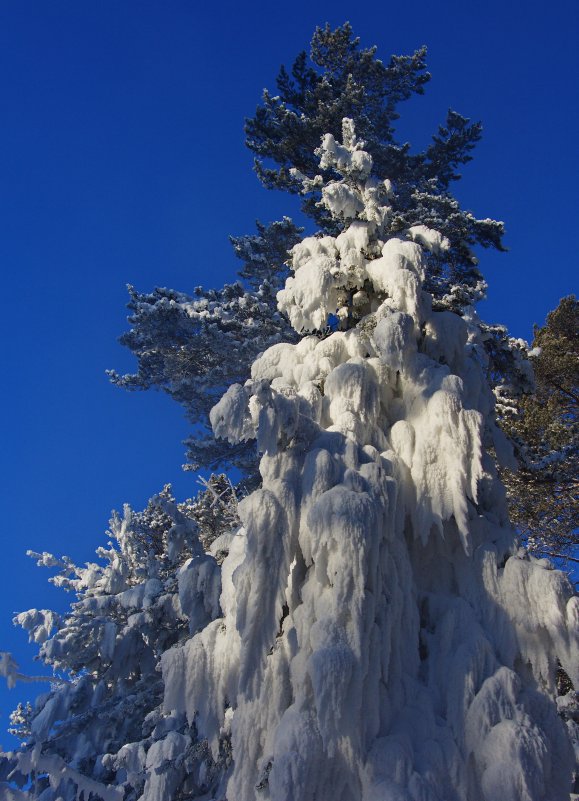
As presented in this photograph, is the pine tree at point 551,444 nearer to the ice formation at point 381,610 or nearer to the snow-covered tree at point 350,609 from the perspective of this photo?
the snow-covered tree at point 350,609

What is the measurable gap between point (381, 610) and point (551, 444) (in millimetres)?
8194

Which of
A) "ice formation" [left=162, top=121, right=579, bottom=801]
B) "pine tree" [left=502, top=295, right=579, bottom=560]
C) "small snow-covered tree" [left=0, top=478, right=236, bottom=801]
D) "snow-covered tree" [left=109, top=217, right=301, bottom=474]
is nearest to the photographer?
"ice formation" [left=162, top=121, right=579, bottom=801]

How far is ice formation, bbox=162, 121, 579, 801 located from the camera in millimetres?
4449

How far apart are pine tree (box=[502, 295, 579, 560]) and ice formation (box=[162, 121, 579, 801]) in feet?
18.0

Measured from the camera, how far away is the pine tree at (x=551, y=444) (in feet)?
38.5

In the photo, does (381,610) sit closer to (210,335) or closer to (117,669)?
(117,669)

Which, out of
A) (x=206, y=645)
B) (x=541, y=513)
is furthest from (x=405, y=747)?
(x=541, y=513)

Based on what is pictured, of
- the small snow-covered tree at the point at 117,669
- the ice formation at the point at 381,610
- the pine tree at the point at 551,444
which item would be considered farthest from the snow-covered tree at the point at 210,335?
the ice formation at the point at 381,610

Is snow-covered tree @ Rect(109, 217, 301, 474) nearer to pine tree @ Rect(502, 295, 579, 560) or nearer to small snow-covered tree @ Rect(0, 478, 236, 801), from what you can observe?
small snow-covered tree @ Rect(0, 478, 236, 801)

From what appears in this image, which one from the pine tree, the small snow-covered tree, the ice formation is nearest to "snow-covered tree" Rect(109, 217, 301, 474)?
the small snow-covered tree

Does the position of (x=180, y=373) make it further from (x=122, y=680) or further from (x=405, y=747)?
(x=405, y=747)

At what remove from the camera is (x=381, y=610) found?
509cm

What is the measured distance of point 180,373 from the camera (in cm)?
1427

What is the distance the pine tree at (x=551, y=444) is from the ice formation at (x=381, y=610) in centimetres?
547
